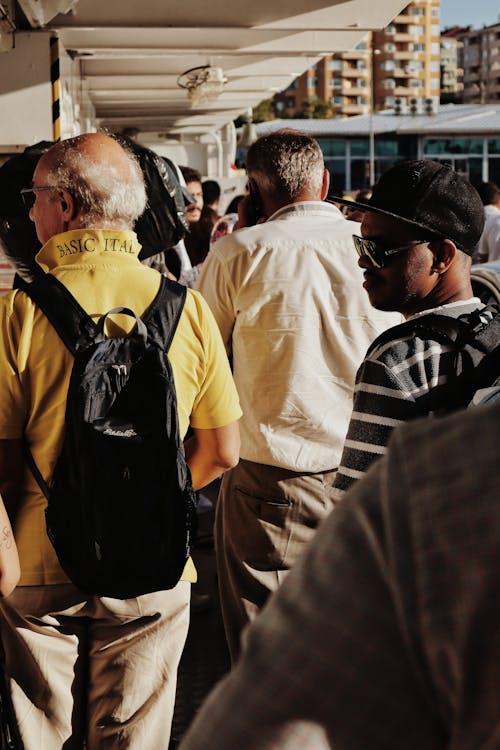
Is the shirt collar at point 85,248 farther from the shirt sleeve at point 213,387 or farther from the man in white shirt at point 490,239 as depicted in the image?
the man in white shirt at point 490,239

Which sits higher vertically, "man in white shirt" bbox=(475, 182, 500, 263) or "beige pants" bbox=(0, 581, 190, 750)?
"man in white shirt" bbox=(475, 182, 500, 263)

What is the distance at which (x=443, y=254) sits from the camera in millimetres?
2354

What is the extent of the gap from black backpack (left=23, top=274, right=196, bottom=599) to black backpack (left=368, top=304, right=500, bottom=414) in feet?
1.94

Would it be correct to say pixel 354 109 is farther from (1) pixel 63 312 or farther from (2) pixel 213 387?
(1) pixel 63 312

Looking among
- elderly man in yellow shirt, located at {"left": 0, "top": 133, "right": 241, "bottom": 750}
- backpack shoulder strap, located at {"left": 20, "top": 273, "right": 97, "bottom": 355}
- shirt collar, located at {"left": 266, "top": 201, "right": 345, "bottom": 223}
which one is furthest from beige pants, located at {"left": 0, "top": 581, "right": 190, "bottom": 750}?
shirt collar, located at {"left": 266, "top": 201, "right": 345, "bottom": 223}

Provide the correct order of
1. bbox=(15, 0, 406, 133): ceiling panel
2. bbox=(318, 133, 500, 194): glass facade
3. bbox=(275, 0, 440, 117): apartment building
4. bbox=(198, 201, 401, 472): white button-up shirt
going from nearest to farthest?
bbox=(198, 201, 401, 472): white button-up shirt
bbox=(15, 0, 406, 133): ceiling panel
bbox=(318, 133, 500, 194): glass facade
bbox=(275, 0, 440, 117): apartment building

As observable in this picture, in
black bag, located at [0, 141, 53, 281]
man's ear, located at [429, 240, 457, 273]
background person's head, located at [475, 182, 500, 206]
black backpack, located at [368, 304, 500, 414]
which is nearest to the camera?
black backpack, located at [368, 304, 500, 414]

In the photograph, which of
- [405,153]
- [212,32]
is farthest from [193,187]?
[405,153]

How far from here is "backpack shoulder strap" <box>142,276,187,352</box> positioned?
7.81ft

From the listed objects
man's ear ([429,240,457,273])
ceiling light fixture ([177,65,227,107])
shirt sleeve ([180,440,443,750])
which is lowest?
shirt sleeve ([180,440,443,750])

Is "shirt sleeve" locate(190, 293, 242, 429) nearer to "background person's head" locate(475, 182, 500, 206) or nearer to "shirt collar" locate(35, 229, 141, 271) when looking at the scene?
"shirt collar" locate(35, 229, 141, 271)

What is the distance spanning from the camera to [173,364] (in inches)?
96.0

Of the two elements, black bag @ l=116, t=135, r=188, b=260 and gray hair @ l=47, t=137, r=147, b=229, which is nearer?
gray hair @ l=47, t=137, r=147, b=229

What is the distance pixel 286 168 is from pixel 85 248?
1313mm
